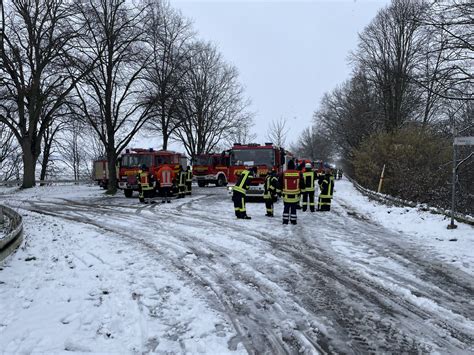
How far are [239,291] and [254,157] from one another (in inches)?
494

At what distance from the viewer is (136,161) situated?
20.7m

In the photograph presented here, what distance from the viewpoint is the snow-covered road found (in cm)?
409

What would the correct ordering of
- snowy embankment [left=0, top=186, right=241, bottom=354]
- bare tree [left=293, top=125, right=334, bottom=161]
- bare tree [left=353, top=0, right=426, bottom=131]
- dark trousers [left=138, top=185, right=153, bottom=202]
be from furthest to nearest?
bare tree [left=293, top=125, right=334, bottom=161], bare tree [left=353, top=0, right=426, bottom=131], dark trousers [left=138, top=185, right=153, bottom=202], snowy embankment [left=0, top=186, right=241, bottom=354]

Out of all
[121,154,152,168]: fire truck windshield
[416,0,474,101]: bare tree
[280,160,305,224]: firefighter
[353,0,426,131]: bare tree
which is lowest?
[280,160,305,224]: firefighter

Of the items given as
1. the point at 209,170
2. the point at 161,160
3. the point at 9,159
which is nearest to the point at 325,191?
the point at 161,160

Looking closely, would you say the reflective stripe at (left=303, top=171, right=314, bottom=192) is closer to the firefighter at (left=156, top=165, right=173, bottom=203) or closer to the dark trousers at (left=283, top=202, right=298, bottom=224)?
the dark trousers at (left=283, top=202, right=298, bottom=224)

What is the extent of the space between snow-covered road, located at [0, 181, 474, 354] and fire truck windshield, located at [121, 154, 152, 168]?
10337 millimetres

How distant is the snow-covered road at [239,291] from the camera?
13.4 feet

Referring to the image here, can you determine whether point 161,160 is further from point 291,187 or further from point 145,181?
point 291,187

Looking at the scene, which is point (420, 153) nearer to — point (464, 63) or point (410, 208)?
point (410, 208)

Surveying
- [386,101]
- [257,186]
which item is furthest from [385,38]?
[257,186]

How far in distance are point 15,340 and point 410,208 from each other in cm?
1262

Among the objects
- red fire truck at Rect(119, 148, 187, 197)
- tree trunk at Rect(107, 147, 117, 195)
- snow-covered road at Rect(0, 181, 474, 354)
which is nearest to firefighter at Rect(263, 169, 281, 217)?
snow-covered road at Rect(0, 181, 474, 354)

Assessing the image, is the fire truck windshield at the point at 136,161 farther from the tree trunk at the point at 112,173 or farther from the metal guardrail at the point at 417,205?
the metal guardrail at the point at 417,205
